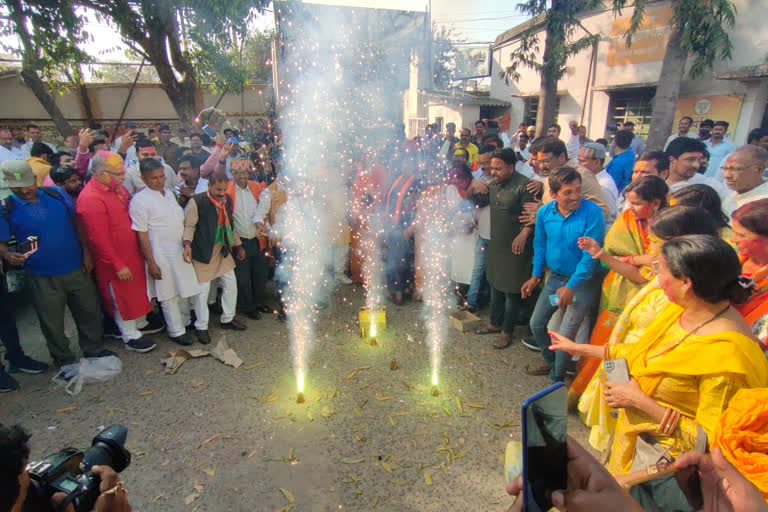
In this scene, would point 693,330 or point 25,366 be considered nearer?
point 693,330

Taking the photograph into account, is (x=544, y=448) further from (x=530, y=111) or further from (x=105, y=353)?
(x=530, y=111)

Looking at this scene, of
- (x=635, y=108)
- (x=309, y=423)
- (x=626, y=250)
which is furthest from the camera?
(x=635, y=108)

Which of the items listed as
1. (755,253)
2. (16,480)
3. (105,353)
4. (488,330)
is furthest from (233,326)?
(755,253)

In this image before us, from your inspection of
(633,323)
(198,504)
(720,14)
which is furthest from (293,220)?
(720,14)

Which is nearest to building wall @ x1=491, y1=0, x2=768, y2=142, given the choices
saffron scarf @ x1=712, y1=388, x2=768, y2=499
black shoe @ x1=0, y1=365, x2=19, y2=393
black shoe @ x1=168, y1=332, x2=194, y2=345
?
saffron scarf @ x1=712, y1=388, x2=768, y2=499

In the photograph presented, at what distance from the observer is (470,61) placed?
35312 mm

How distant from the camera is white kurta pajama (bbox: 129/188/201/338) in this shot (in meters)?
4.73

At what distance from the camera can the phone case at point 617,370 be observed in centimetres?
228

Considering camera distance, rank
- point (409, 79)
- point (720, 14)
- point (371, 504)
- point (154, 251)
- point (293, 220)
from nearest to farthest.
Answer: point (371, 504)
point (154, 251)
point (293, 220)
point (409, 79)
point (720, 14)

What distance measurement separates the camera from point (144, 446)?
3.50m

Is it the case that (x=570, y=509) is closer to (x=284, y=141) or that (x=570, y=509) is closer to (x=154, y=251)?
(x=154, y=251)

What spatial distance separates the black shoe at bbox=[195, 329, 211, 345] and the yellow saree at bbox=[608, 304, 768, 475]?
14.8 ft

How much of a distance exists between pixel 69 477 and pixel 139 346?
3.67 meters

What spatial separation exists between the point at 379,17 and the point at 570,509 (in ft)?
29.2
